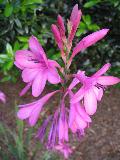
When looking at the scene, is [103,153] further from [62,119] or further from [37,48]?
[37,48]

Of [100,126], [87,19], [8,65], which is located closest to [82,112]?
[8,65]

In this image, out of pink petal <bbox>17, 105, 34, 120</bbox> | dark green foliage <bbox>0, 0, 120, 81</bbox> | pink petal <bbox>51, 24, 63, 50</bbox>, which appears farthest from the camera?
dark green foliage <bbox>0, 0, 120, 81</bbox>

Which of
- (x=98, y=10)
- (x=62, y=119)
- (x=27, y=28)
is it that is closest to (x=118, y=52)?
(x=98, y=10)

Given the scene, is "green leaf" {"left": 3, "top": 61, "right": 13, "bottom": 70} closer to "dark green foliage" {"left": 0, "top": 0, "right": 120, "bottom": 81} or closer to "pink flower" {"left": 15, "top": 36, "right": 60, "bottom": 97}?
"dark green foliage" {"left": 0, "top": 0, "right": 120, "bottom": 81}

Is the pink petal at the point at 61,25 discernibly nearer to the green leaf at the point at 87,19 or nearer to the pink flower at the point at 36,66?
the pink flower at the point at 36,66

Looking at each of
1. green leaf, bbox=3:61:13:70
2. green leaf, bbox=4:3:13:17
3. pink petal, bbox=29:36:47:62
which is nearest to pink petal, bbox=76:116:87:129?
pink petal, bbox=29:36:47:62

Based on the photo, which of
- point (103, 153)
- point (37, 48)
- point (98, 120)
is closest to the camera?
point (37, 48)
